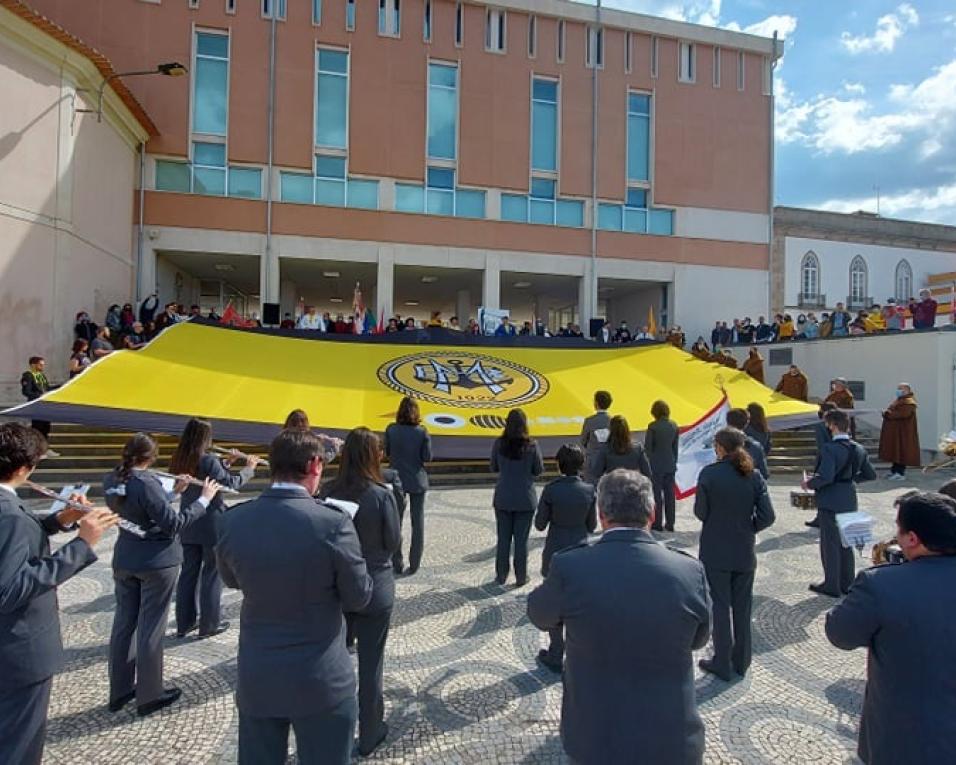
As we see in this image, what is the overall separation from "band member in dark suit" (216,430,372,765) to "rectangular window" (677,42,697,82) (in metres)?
27.3

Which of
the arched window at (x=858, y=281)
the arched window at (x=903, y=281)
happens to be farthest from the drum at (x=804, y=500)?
the arched window at (x=903, y=281)

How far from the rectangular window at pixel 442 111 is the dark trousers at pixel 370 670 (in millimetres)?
21013

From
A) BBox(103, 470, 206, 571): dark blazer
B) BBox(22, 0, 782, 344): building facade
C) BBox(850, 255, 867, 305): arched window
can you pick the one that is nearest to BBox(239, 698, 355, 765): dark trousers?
BBox(103, 470, 206, 571): dark blazer

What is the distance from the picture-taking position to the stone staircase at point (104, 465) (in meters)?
9.86

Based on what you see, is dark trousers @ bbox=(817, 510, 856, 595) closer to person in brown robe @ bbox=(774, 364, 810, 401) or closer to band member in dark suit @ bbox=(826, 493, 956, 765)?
band member in dark suit @ bbox=(826, 493, 956, 765)

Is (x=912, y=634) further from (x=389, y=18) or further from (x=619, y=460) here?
(x=389, y=18)

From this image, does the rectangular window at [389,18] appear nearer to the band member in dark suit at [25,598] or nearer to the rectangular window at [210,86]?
the rectangular window at [210,86]

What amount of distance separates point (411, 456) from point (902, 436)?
454 inches

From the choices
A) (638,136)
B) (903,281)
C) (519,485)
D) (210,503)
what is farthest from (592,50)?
(903,281)

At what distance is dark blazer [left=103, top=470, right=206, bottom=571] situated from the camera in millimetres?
3381

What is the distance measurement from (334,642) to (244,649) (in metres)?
0.34

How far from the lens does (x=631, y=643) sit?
1895mm

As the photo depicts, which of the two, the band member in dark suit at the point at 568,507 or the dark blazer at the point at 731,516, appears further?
the band member in dark suit at the point at 568,507

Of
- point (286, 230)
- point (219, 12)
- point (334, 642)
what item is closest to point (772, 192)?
point (286, 230)
